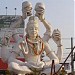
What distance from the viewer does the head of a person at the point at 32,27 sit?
5731 millimetres

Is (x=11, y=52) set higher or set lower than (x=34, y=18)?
lower

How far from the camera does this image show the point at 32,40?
19.1 feet

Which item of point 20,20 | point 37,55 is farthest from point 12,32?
point 37,55

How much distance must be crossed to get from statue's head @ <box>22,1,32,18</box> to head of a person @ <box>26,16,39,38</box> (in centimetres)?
11

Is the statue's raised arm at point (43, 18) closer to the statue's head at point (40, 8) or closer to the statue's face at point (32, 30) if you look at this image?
the statue's head at point (40, 8)

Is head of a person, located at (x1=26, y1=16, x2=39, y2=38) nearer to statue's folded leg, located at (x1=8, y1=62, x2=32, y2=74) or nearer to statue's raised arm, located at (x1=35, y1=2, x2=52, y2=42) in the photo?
statue's raised arm, located at (x1=35, y1=2, x2=52, y2=42)

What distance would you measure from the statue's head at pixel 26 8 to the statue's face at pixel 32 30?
25cm

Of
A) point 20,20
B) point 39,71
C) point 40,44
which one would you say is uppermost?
point 20,20

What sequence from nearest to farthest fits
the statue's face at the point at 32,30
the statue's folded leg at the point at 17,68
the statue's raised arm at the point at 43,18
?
the statue's folded leg at the point at 17,68 → the statue's face at the point at 32,30 → the statue's raised arm at the point at 43,18

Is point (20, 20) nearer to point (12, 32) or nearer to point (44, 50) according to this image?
point (12, 32)

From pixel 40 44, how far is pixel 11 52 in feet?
1.69

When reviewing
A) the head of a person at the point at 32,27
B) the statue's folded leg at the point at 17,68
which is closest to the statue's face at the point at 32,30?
the head of a person at the point at 32,27

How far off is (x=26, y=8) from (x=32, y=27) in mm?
355

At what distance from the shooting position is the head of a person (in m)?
5.73
